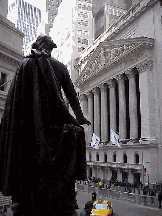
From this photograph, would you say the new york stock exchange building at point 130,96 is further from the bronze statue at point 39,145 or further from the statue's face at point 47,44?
the statue's face at point 47,44

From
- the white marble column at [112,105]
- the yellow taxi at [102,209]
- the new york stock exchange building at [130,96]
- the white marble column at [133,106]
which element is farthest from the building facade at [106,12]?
the yellow taxi at [102,209]

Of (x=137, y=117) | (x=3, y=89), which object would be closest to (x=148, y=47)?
(x=137, y=117)

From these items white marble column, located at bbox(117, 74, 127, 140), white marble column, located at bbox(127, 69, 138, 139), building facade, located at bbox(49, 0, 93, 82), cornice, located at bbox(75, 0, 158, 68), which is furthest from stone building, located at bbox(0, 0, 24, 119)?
building facade, located at bbox(49, 0, 93, 82)

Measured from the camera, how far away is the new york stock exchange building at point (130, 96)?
35688mm

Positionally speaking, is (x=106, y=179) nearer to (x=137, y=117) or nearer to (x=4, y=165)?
(x=137, y=117)

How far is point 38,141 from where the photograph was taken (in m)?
3.09

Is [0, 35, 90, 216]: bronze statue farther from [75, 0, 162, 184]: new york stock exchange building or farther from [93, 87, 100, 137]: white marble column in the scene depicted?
[93, 87, 100, 137]: white marble column

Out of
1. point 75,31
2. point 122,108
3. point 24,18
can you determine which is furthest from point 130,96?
point 24,18

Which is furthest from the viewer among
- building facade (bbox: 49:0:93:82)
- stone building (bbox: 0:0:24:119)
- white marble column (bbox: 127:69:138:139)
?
building facade (bbox: 49:0:93:82)

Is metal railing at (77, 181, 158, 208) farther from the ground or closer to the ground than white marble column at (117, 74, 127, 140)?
closer to the ground

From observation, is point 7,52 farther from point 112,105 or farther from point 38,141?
point 112,105

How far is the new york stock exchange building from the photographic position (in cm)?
3569

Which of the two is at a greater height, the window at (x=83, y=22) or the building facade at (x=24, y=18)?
the building facade at (x=24, y=18)

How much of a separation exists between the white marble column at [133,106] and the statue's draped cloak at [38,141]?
36.3 m
